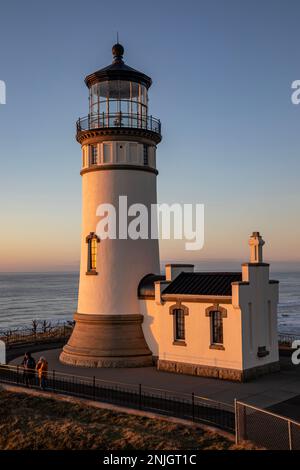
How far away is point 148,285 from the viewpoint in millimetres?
27312

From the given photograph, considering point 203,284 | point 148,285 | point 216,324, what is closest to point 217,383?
point 216,324

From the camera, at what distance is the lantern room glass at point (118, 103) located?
2788cm

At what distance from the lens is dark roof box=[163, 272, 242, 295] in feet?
79.0

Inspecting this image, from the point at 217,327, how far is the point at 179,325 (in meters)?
2.20

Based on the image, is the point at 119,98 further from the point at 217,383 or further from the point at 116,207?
the point at 217,383

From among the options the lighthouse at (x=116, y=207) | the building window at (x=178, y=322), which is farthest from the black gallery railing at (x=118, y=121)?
the building window at (x=178, y=322)

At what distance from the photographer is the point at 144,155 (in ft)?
93.2

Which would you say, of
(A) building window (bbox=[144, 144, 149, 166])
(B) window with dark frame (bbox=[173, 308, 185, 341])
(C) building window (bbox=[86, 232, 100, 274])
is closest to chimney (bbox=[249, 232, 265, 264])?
(B) window with dark frame (bbox=[173, 308, 185, 341])

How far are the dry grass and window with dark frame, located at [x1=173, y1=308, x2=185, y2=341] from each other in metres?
7.40
